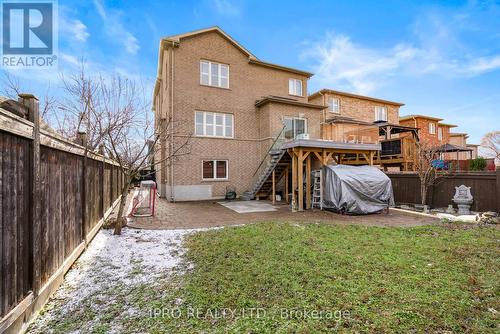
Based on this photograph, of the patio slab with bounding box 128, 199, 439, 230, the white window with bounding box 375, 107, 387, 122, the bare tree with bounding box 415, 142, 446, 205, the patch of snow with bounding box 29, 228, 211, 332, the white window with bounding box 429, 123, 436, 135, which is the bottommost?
the patio slab with bounding box 128, 199, 439, 230

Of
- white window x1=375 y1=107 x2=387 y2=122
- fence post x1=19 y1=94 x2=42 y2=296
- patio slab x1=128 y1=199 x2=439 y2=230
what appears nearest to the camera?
fence post x1=19 y1=94 x2=42 y2=296

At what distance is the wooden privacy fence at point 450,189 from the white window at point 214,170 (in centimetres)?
977

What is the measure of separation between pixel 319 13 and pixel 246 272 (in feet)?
48.2

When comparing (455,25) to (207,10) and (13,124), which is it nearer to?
(207,10)

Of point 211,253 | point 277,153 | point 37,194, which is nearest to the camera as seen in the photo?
point 37,194

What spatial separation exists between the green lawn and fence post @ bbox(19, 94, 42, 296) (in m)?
1.22

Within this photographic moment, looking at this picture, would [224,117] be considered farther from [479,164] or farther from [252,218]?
[479,164]

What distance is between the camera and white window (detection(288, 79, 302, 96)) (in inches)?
706

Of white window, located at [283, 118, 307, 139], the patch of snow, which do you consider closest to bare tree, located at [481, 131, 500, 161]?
white window, located at [283, 118, 307, 139]

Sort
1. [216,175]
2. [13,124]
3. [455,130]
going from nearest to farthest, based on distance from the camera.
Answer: [13,124] → [216,175] → [455,130]

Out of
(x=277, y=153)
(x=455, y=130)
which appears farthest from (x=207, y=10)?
(x=455, y=130)

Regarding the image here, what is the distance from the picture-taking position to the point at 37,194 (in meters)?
2.81

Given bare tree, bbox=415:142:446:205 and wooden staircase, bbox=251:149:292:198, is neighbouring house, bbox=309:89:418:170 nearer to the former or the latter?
bare tree, bbox=415:142:446:205

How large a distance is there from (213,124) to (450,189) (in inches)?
503
